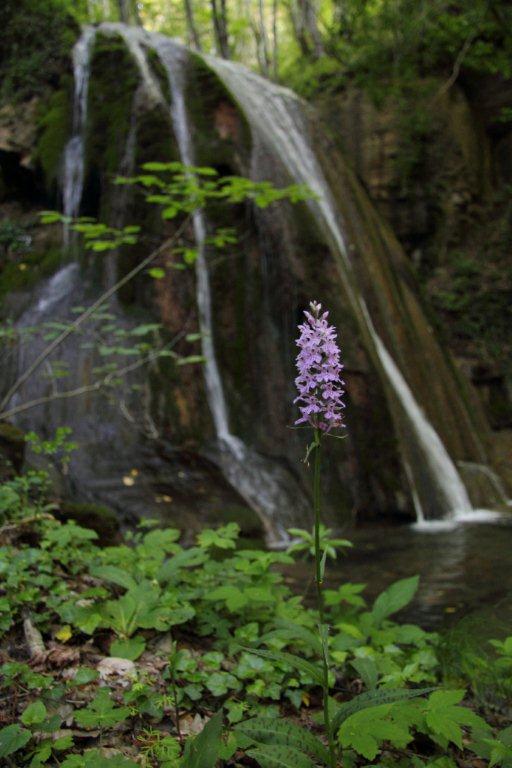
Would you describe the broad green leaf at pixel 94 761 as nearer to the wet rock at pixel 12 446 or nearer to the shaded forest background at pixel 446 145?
the wet rock at pixel 12 446

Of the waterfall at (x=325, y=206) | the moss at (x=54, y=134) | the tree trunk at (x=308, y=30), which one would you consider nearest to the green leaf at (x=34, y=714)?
the waterfall at (x=325, y=206)

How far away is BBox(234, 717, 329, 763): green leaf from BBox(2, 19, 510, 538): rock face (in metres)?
3.95

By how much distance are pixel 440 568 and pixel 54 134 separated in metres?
8.68

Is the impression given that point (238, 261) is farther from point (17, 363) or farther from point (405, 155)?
point (405, 155)

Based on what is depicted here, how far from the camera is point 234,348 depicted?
7516 mm

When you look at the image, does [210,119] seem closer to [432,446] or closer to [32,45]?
[32,45]

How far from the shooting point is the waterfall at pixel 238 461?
20.4 ft

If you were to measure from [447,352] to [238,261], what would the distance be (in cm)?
565

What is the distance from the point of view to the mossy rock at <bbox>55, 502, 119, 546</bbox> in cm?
369

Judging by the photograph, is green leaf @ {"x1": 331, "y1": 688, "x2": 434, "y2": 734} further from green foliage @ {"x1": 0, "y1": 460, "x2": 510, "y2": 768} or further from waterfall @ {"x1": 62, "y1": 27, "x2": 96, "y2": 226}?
waterfall @ {"x1": 62, "y1": 27, "x2": 96, "y2": 226}

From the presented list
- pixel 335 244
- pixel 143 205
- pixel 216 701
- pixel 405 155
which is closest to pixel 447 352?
pixel 335 244

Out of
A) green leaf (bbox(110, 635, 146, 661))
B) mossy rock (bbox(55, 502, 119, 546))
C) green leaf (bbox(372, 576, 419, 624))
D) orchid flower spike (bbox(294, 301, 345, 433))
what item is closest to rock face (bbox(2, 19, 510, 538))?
mossy rock (bbox(55, 502, 119, 546))

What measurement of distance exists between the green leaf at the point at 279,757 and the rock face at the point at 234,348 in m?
4.03

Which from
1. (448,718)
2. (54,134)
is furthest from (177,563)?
(54,134)
